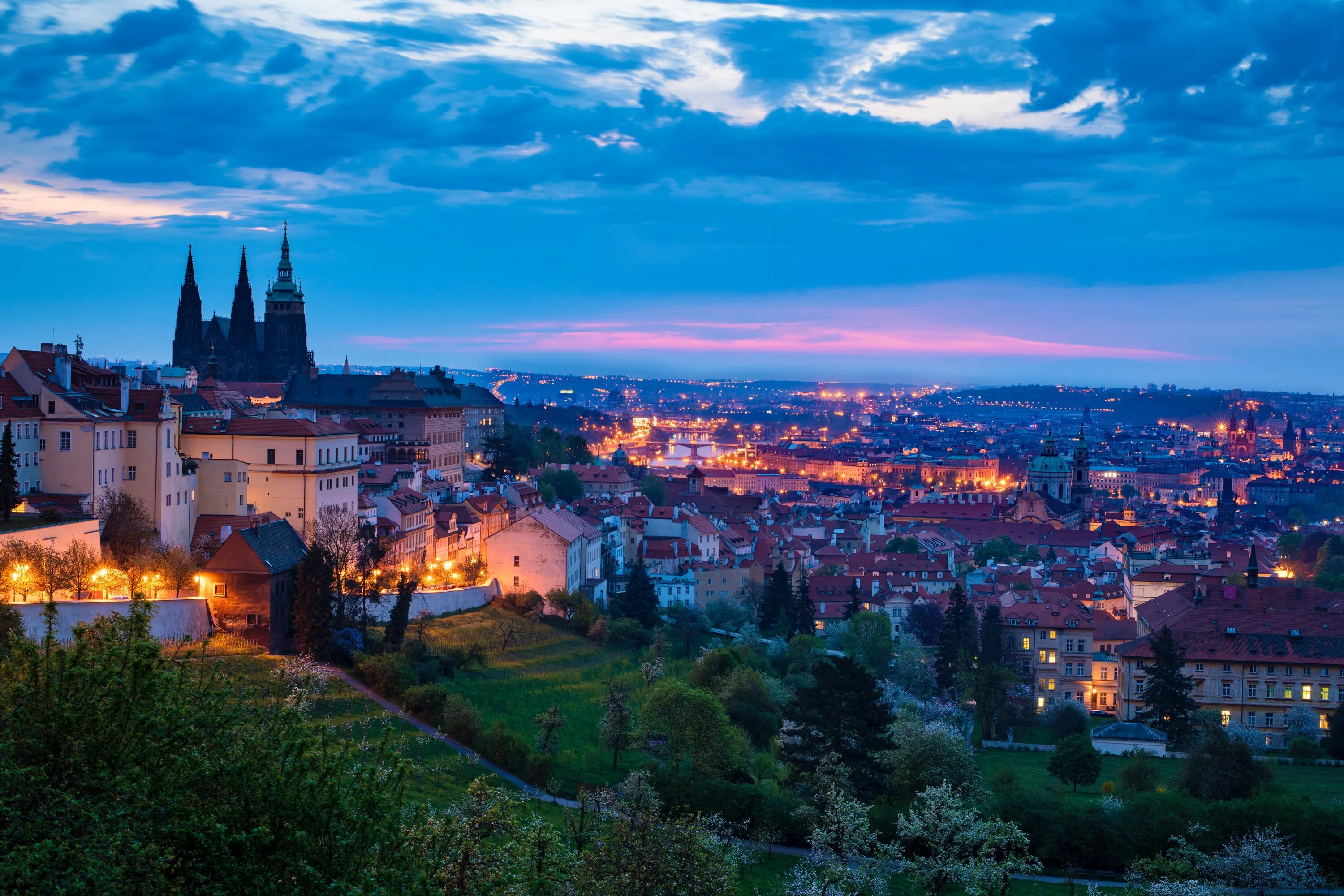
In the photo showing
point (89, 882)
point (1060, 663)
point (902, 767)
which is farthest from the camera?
point (1060, 663)

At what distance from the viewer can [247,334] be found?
11394 centimetres

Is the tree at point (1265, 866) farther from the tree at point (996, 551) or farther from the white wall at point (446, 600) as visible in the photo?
the tree at point (996, 551)

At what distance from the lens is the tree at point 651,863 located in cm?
2192

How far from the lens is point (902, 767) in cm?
4022

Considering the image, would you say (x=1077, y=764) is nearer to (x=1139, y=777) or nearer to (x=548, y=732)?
(x=1139, y=777)

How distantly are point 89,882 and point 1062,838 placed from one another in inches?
1086

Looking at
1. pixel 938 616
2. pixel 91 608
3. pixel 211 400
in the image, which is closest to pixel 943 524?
pixel 938 616

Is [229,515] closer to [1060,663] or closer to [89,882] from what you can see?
[89,882]

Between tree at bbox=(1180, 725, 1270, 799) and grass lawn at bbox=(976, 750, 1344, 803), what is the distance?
38.2 inches

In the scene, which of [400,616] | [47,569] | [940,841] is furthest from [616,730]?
[47,569]

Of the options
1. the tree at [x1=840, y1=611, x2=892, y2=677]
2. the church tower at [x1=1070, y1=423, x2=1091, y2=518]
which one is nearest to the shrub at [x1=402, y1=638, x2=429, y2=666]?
the tree at [x1=840, y1=611, x2=892, y2=677]

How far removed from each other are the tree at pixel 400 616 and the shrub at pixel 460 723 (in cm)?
589

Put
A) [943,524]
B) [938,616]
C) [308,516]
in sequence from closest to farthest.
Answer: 1. [308,516]
2. [938,616]
3. [943,524]

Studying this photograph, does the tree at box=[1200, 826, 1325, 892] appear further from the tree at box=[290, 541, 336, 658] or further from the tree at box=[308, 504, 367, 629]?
the tree at box=[308, 504, 367, 629]
